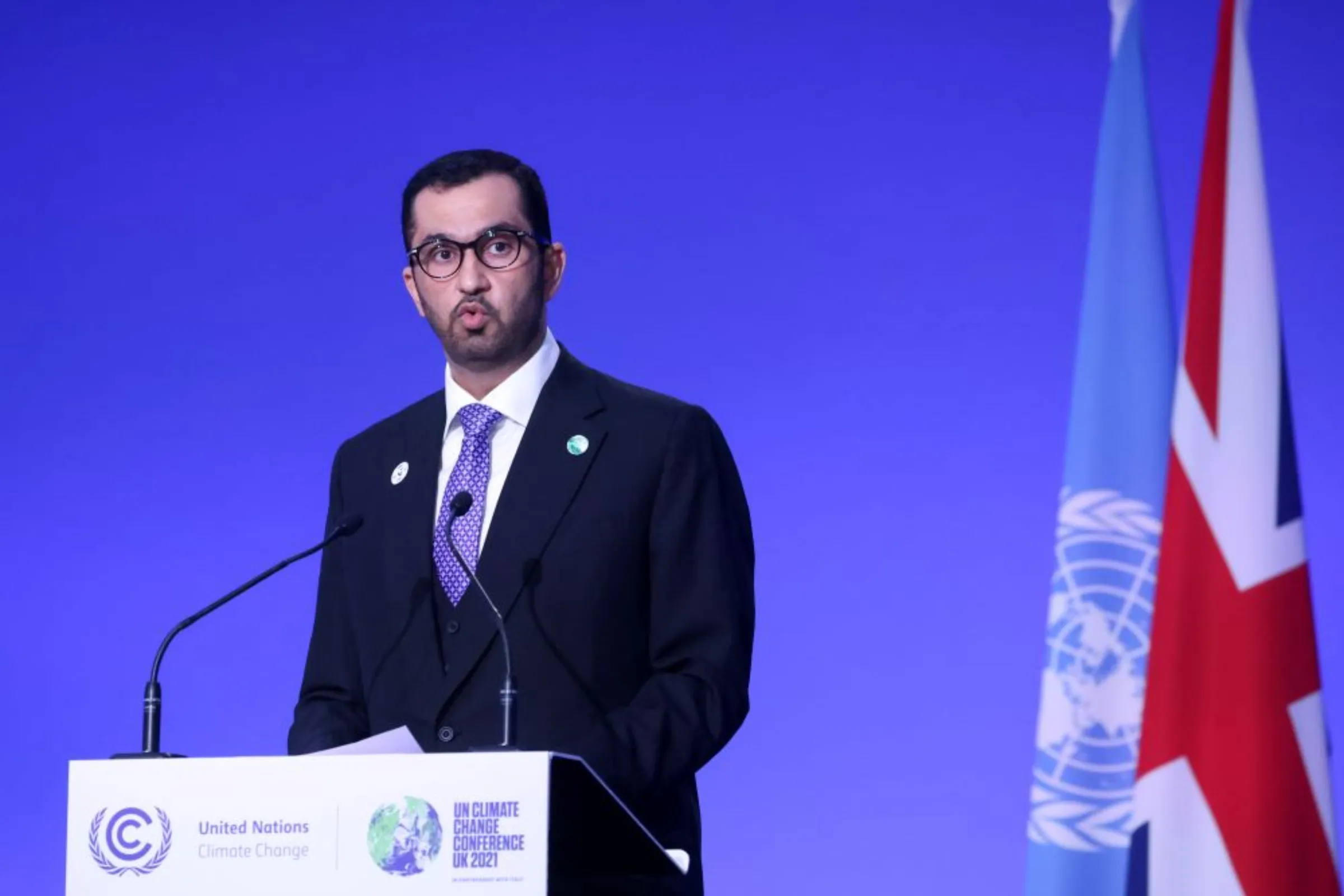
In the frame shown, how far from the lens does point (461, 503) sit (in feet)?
8.21

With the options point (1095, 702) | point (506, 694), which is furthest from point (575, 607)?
point (1095, 702)

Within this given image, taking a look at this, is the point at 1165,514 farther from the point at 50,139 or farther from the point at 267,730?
the point at 50,139

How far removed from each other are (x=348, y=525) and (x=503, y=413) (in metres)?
0.42

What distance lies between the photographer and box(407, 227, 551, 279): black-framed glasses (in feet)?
9.52

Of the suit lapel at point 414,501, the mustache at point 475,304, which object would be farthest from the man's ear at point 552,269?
the suit lapel at point 414,501

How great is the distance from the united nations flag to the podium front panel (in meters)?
1.41

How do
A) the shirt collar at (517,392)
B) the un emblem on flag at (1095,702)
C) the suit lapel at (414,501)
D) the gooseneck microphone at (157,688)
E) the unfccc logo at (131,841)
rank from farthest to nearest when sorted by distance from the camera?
the un emblem on flag at (1095,702) < the shirt collar at (517,392) < the suit lapel at (414,501) < the gooseneck microphone at (157,688) < the unfccc logo at (131,841)

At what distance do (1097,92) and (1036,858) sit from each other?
1788mm

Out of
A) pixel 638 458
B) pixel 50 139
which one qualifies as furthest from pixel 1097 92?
pixel 50 139

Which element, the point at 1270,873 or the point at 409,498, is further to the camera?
the point at 409,498

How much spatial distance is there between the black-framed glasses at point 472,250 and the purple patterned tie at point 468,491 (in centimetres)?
23

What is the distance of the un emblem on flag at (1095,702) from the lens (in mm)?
3168

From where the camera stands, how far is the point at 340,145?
15.0 ft

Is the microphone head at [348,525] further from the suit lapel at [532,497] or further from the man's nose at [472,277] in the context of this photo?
the man's nose at [472,277]
